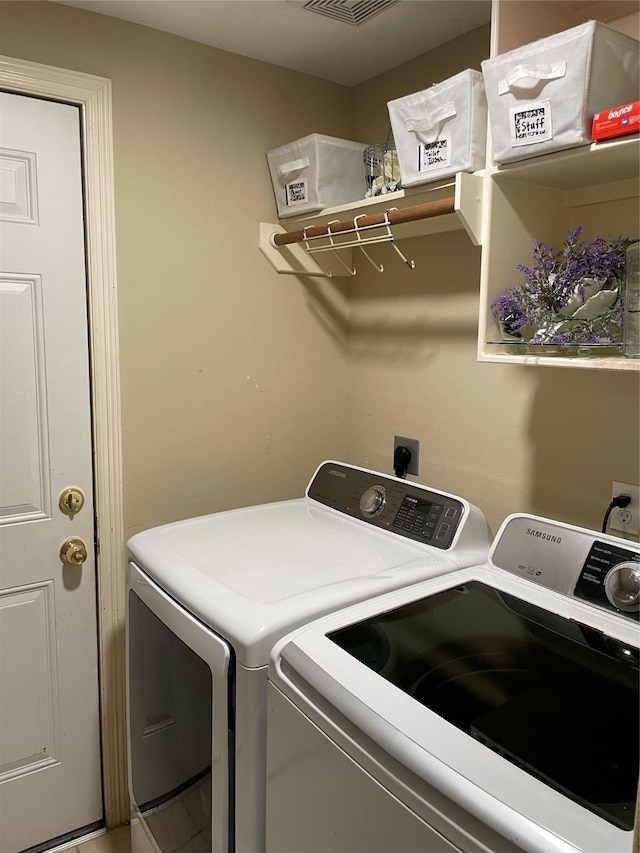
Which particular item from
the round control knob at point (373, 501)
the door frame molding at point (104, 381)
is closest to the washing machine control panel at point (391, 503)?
the round control knob at point (373, 501)

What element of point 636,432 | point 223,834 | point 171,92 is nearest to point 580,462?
point 636,432

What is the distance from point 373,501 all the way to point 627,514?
1.97ft

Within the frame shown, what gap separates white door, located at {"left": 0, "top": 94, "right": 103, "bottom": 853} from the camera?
1.65 metres

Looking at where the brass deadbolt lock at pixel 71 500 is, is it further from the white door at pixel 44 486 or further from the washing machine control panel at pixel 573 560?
the washing machine control panel at pixel 573 560

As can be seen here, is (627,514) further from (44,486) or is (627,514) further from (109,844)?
(109,844)

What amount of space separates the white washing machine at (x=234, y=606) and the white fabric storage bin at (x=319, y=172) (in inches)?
30.6

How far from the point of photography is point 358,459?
88.4 inches

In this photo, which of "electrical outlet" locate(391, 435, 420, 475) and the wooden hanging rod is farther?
"electrical outlet" locate(391, 435, 420, 475)

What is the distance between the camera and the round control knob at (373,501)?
1.67 meters

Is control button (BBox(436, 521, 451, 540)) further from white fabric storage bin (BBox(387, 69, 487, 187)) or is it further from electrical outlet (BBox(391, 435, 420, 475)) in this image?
white fabric storage bin (BBox(387, 69, 487, 187))

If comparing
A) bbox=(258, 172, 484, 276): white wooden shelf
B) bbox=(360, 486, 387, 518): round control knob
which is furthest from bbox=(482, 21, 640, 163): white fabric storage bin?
bbox=(360, 486, 387, 518): round control knob

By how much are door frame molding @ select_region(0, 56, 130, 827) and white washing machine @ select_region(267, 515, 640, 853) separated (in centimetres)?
93

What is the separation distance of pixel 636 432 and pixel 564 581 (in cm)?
40

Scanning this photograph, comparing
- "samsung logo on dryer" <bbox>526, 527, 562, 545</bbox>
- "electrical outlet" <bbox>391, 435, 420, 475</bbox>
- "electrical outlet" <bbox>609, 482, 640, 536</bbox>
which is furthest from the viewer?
"electrical outlet" <bbox>391, 435, 420, 475</bbox>
